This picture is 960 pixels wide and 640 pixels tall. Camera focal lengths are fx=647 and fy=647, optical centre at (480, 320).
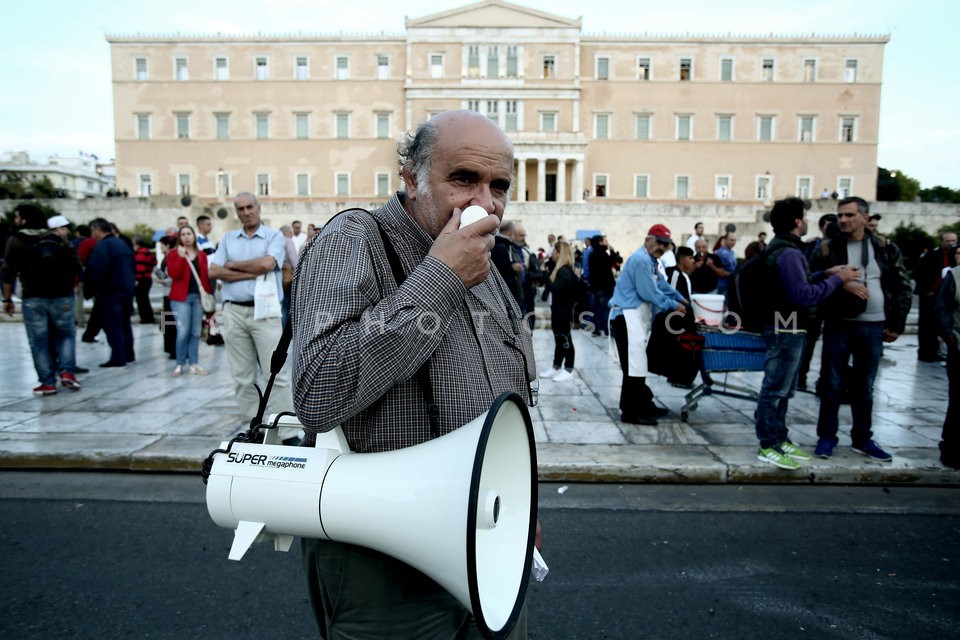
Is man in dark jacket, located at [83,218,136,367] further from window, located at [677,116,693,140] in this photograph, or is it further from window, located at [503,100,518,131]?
window, located at [677,116,693,140]

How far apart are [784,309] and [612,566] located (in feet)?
8.19

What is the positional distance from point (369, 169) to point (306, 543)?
54.9 m

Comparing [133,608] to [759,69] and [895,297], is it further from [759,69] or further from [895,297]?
[759,69]

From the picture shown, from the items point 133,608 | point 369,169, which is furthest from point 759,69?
point 133,608

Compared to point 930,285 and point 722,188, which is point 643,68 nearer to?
point 722,188

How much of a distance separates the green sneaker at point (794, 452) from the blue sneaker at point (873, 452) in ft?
1.54

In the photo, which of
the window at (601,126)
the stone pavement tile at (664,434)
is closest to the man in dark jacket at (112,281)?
the stone pavement tile at (664,434)

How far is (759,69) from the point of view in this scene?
5328 cm

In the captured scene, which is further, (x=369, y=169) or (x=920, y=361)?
(x=369, y=169)

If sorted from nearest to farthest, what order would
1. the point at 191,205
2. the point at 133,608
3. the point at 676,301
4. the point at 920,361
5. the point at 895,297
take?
the point at 133,608 < the point at 895,297 < the point at 676,301 < the point at 920,361 < the point at 191,205

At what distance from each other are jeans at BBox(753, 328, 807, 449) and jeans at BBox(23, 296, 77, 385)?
22.8 ft

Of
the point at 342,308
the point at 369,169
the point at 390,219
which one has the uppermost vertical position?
the point at 369,169

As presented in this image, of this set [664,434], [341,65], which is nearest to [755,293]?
[664,434]

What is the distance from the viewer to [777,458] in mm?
4809
